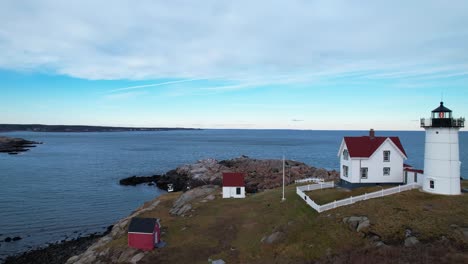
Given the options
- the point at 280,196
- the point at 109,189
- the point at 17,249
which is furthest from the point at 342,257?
the point at 109,189

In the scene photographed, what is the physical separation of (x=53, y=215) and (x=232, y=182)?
83.4 feet

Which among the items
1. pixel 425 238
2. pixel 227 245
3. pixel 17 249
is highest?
pixel 425 238

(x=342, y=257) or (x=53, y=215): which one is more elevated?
(x=342, y=257)

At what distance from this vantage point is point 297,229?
2569cm

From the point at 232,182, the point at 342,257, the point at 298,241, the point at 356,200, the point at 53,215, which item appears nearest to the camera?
the point at 342,257

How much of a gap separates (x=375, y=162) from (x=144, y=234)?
23.0 meters

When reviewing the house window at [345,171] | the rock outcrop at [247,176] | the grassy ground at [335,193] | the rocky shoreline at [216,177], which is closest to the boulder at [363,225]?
the grassy ground at [335,193]

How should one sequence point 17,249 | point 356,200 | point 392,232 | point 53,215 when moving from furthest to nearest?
point 53,215
point 17,249
point 356,200
point 392,232

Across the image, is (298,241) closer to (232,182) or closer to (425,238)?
(425,238)

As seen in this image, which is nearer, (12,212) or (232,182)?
(232,182)

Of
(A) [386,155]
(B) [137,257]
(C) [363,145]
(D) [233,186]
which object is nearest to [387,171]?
(A) [386,155]

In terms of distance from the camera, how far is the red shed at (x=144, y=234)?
26.4 metres

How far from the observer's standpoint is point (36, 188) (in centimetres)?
6238

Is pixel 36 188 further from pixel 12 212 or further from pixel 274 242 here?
pixel 274 242
